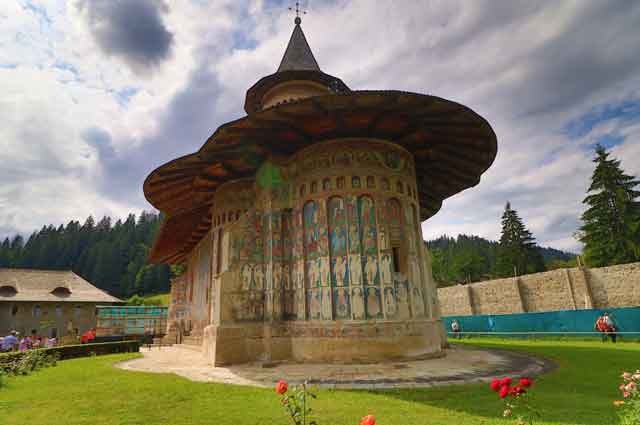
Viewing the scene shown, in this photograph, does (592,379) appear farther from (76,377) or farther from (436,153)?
(76,377)

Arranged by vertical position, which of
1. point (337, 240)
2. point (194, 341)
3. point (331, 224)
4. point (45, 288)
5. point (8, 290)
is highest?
point (45, 288)

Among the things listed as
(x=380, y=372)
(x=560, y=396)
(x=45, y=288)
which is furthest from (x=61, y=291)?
(x=560, y=396)

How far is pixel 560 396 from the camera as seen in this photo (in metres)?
5.36

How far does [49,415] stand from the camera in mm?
4934

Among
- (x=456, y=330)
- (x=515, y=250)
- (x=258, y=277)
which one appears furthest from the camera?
(x=515, y=250)

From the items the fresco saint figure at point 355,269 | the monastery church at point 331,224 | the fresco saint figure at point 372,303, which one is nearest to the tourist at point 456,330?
the monastery church at point 331,224

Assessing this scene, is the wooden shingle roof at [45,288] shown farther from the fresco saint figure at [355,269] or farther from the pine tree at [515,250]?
the pine tree at [515,250]

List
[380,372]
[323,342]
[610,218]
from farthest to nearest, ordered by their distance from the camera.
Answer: [610,218] → [323,342] → [380,372]

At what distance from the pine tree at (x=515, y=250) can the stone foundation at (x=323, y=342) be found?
36078 mm

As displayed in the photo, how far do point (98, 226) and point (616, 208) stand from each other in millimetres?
109008

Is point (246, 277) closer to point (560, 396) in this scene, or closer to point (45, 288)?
point (560, 396)

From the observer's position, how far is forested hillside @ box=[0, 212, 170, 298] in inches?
→ 2931

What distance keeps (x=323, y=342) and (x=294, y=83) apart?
38.3ft

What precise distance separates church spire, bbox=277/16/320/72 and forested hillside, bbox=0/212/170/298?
202 feet
